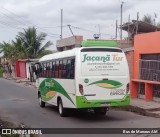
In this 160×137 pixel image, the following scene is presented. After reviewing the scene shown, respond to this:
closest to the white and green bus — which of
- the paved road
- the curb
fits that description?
the paved road

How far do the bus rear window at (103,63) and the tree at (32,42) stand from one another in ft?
116

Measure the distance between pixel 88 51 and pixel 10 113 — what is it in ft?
17.2

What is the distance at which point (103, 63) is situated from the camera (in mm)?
14023

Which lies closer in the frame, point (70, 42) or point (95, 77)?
point (95, 77)

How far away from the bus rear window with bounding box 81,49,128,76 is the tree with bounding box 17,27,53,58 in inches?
1395

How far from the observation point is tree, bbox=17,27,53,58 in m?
49.0

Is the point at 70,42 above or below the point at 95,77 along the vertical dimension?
above

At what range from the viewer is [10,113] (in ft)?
56.1

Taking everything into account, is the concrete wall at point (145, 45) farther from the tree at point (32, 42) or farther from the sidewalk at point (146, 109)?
the tree at point (32, 42)

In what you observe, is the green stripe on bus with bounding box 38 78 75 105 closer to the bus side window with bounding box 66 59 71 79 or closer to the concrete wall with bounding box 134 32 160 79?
the bus side window with bounding box 66 59 71 79

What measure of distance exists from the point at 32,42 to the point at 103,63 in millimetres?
36020

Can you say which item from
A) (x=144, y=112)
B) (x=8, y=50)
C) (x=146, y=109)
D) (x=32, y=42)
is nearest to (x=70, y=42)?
(x=32, y=42)

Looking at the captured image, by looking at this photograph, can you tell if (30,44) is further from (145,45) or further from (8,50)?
(145,45)

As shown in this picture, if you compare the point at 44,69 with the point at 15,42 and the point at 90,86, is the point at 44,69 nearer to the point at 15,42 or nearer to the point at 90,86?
the point at 90,86
